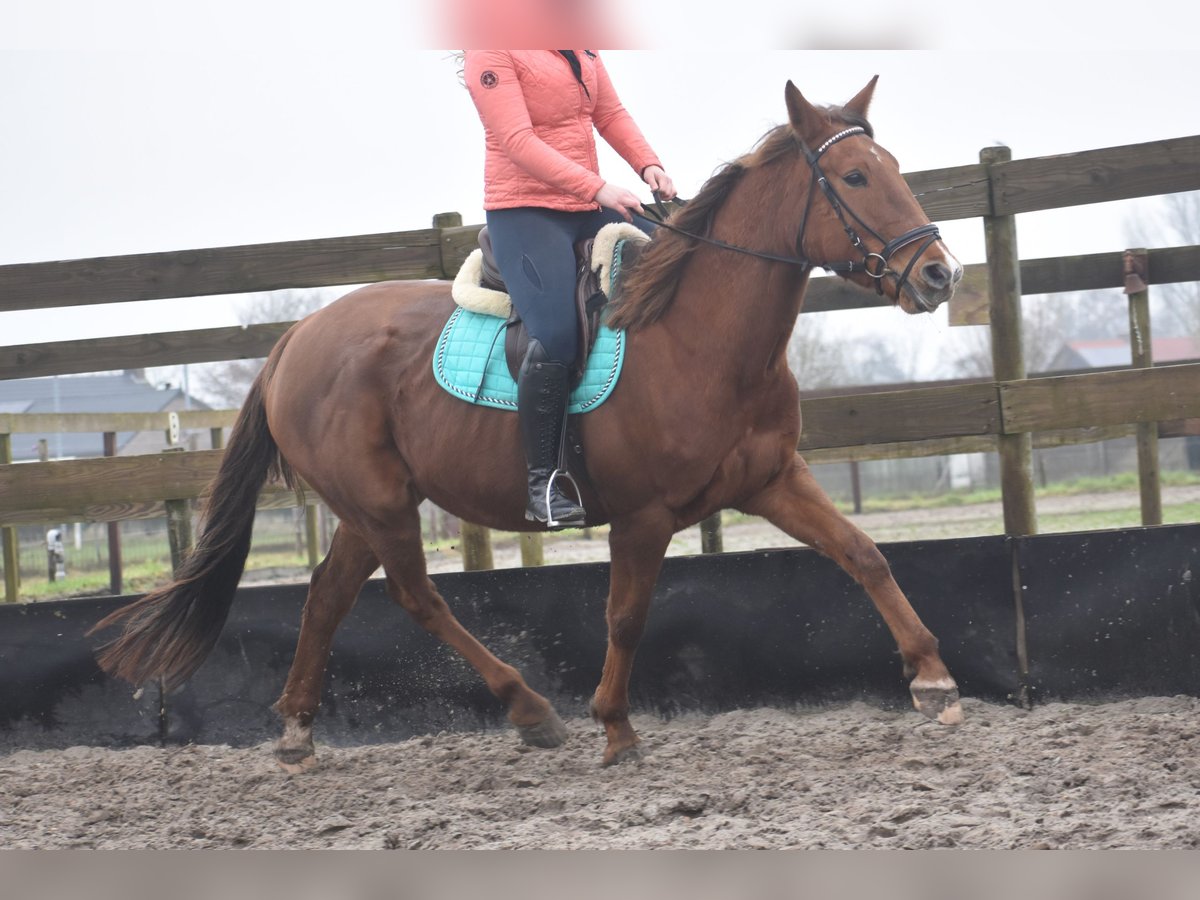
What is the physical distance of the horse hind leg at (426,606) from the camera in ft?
14.4

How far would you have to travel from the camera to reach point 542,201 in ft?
13.3

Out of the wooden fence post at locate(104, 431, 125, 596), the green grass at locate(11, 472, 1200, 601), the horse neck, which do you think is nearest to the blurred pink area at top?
the horse neck

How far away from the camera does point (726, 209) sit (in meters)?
4.02

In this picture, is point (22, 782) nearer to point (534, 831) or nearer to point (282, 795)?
point (282, 795)

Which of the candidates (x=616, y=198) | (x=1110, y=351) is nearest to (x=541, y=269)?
(x=616, y=198)

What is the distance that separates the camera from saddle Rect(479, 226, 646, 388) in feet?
13.2

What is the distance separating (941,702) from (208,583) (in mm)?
2917

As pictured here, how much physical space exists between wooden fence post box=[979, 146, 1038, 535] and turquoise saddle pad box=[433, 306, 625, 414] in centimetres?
176

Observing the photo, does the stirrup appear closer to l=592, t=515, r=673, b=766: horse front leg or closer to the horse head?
l=592, t=515, r=673, b=766: horse front leg

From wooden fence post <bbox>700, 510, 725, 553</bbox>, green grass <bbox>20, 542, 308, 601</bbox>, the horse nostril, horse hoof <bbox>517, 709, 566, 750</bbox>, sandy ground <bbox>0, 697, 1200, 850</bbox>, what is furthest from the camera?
green grass <bbox>20, 542, 308, 601</bbox>

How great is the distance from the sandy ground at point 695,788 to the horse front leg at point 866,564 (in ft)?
0.43

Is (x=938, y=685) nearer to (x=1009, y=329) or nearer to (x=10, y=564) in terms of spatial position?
(x=1009, y=329)

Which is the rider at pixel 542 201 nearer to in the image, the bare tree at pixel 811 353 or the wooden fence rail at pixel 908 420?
the wooden fence rail at pixel 908 420

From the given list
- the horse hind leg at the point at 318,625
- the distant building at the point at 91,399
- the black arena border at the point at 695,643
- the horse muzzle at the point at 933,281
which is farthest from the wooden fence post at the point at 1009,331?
the distant building at the point at 91,399
